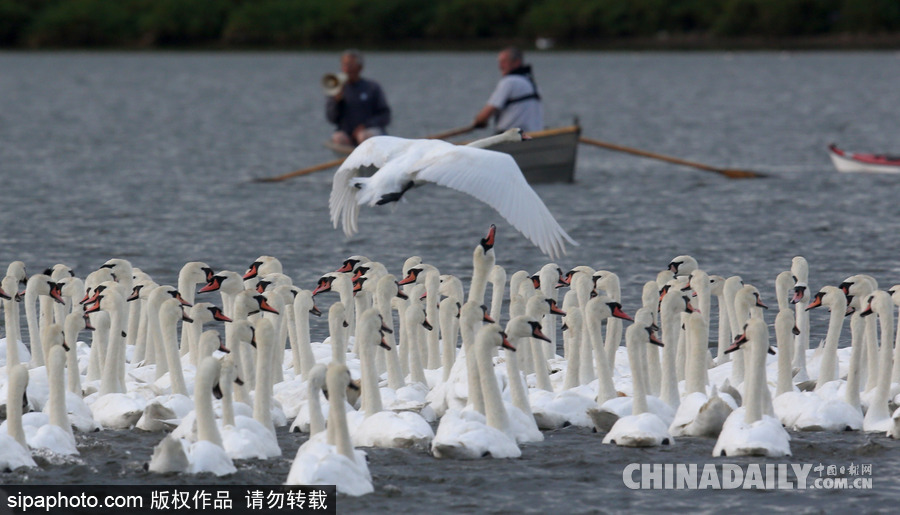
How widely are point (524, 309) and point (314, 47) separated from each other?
11042cm

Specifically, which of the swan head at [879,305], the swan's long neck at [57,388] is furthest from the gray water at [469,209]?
the swan head at [879,305]

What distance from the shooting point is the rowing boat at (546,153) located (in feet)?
84.6

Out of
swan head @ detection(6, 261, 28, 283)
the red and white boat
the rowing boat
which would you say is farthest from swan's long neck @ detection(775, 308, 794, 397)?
the red and white boat

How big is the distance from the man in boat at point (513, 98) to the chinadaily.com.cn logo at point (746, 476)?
13.7 m

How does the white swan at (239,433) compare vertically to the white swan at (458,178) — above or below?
below

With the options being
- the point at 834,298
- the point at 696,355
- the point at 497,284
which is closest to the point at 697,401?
the point at 696,355

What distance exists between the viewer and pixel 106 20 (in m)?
120

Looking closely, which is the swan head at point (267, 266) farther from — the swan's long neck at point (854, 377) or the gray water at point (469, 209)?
the swan's long neck at point (854, 377)

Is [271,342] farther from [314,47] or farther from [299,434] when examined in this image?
[314,47]

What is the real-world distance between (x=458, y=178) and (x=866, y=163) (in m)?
18.1

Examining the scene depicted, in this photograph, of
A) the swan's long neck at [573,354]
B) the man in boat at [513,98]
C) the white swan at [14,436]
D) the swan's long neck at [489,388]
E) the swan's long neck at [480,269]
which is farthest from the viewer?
the man in boat at [513,98]

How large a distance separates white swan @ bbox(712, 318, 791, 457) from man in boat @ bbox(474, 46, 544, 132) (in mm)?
13169

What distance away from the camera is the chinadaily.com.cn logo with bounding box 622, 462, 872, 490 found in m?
9.74

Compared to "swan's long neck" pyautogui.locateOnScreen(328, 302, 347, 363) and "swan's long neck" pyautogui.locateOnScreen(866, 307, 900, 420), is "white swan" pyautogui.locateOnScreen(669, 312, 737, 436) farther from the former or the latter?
"swan's long neck" pyautogui.locateOnScreen(328, 302, 347, 363)
